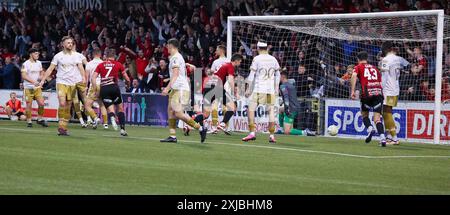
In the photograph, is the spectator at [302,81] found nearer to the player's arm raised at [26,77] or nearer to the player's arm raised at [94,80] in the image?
the player's arm raised at [94,80]

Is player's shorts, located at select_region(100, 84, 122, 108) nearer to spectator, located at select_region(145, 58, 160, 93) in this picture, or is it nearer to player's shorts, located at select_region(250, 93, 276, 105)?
player's shorts, located at select_region(250, 93, 276, 105)

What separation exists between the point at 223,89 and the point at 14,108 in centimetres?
1001

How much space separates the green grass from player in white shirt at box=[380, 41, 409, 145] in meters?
0.56

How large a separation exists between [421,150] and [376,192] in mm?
8473

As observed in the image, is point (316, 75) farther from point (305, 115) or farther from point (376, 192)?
point (376, 192)

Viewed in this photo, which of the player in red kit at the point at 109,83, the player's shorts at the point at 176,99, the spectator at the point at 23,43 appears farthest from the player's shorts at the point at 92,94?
the spectator at the point at 23,43

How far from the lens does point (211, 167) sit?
1491 cm

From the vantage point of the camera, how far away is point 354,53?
26.4 meters

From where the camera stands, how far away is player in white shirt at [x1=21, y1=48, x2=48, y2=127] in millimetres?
27031

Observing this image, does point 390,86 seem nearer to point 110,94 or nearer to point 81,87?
point 110,94

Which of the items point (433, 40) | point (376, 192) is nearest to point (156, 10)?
point (433, 40)

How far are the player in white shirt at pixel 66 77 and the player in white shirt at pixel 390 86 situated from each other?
7450 millimetres

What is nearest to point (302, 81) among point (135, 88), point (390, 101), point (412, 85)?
point (412, 85)

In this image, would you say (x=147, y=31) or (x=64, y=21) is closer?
(x=147, y=31)
